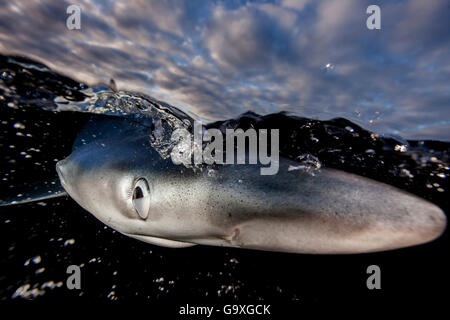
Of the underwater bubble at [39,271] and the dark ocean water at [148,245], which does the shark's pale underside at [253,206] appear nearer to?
the dark ocean water at [148,245]

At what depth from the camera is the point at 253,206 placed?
1205 mm

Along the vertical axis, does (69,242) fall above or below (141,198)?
below

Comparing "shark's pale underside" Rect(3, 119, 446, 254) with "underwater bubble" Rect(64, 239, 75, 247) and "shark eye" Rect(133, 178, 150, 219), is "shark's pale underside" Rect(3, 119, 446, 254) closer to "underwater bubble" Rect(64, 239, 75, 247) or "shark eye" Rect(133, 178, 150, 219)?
"shark eye" Rect(133, 178, 150, 219)

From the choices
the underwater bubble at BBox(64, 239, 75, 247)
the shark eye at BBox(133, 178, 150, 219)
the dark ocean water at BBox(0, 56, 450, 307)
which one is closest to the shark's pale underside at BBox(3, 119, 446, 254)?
the shark eye at BBox(133, 178, 150, 219)

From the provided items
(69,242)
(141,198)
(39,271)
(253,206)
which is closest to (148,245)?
(39,271)

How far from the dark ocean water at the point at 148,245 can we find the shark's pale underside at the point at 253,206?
0.84 metres

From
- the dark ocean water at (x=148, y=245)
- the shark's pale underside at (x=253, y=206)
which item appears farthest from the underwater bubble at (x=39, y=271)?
the shark's pale underside at (x=253, y=206)

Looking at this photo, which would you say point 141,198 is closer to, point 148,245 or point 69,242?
point 148,245

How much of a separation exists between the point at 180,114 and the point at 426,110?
4077mm

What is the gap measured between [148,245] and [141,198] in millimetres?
5831

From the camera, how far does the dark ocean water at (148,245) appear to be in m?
4.07
